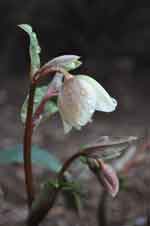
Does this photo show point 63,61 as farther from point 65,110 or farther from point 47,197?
point 47,197

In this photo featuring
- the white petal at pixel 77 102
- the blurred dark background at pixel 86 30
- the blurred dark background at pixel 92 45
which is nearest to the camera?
the white petal at pixel 77 102

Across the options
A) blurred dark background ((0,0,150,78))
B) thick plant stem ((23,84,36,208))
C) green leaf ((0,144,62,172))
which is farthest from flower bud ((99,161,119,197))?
blurred dark background ((0,0,150,78))

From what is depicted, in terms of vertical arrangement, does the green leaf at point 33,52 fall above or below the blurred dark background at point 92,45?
above

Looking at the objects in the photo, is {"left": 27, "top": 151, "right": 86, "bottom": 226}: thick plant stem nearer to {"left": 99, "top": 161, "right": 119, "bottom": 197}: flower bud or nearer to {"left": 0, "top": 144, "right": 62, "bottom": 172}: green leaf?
{"left": 99, "top": 161, "right": 119, "bottom": 197}: flower bud

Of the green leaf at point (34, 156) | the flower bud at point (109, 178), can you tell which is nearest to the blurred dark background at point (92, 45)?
the green leaf at point (34, 156)

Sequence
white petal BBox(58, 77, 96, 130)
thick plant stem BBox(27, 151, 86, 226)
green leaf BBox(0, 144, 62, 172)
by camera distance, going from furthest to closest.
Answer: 1. green leaf BBox(0, 144, 62, 172)
2. thick plant stem BBox(27, 151, 86, 226)
3. white petal BBox(58, 77, 96, 130)

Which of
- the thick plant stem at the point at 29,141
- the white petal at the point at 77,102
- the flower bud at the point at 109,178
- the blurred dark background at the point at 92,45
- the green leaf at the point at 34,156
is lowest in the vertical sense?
the blurred dark background at the point at 92,45

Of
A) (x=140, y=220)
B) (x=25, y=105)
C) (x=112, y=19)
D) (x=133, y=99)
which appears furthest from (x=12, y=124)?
(x=25, y=105)

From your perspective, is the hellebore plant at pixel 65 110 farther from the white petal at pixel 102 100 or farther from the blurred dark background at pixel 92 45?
the blurred dark background at pixel 92 45

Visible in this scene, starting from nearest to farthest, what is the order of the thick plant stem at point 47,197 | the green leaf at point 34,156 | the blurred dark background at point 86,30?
the thick plant stem at point 47,197
the green leaf at point 34,156
the blurred dark background at point 86,30

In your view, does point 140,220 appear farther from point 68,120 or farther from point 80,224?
point 68,120
